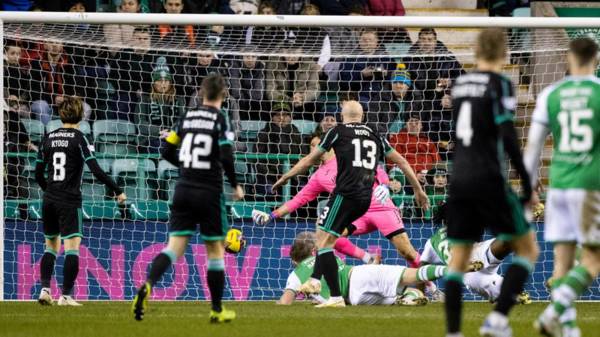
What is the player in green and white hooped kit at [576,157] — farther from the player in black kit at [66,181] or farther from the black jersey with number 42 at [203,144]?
the player in black kit at [66,181]

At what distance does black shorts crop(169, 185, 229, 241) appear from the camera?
9516 mm

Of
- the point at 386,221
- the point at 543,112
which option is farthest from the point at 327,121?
the point at 543,112

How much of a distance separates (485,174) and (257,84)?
8381 mm

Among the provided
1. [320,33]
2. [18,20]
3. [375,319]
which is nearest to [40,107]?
[18,20]

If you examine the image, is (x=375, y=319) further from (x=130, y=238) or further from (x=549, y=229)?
(x=130, y=238)

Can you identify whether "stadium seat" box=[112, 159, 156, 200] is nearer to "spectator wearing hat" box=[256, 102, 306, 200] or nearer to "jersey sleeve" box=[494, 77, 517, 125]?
"spectator wearing hat" box=[256, 102, 306, 200]

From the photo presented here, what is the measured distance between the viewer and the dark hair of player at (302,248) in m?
13.1

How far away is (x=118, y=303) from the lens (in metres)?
13.0

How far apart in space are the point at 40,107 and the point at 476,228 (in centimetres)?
821

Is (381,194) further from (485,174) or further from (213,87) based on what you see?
(485,174)

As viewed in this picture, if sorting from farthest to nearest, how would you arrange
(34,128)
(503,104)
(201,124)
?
(34,128) < (201,124) < (503,104)

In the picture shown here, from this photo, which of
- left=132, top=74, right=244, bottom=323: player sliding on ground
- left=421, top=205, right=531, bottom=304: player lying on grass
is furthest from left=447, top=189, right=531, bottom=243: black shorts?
left=421, top=205, right=531, bottom=304: player lying on grass

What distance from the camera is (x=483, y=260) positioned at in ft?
40.8

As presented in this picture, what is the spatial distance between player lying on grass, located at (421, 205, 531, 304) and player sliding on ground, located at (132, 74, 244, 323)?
354 cm
